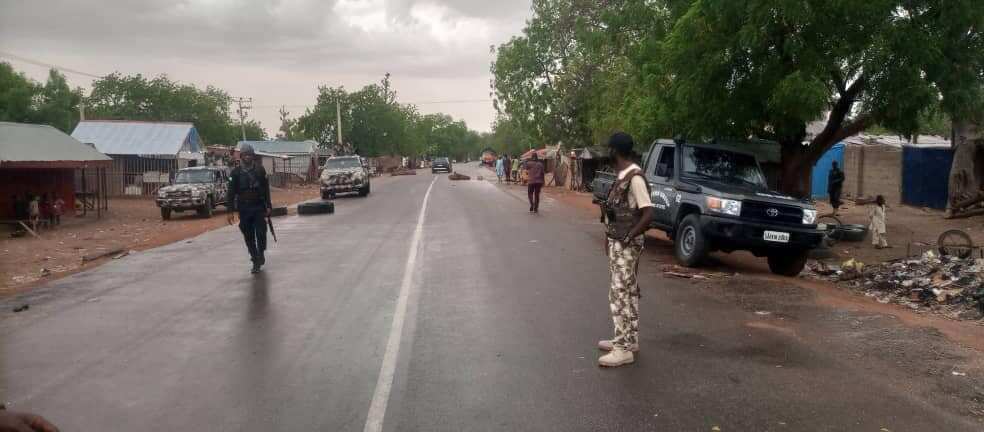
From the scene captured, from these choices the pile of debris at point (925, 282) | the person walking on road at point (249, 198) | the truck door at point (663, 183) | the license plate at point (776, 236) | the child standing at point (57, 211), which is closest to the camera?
the pile of debris at point (925, 282)

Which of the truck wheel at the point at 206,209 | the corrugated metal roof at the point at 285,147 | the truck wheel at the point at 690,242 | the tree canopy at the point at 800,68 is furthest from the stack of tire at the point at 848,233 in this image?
the corrugated metal roof at the point at 285,147

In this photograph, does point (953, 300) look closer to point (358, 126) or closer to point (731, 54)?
point (731, 54)

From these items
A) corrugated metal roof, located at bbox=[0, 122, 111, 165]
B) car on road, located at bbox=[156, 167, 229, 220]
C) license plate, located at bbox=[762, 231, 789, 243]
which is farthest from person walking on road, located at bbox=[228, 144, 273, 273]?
car on road, located at bbox=[156, 167, 229, 220]

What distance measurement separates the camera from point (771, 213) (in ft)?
34.4

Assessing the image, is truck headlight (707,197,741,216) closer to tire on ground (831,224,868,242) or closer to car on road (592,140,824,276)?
car on road (592,140,824,276)

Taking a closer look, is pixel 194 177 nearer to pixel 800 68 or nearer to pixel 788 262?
pixel 800 68

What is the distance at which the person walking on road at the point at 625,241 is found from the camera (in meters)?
5.89

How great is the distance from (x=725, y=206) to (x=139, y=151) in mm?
32563

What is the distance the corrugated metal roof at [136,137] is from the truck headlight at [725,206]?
31167 mm

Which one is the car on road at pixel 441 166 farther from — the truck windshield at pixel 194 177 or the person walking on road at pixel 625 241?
the person walking on road at pixel 625 241

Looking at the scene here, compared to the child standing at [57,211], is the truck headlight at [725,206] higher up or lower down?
higher up

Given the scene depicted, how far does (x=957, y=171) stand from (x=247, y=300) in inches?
753

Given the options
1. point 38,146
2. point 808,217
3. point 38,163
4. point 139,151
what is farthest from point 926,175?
point 139,151

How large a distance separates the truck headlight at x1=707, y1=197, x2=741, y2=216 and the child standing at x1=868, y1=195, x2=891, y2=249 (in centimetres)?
517
